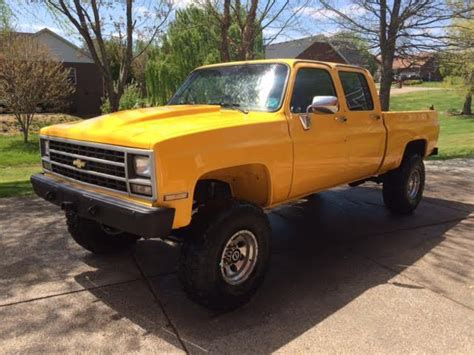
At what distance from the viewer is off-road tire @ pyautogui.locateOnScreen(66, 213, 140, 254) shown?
A: 193 inches

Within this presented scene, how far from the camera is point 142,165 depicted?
11.4 ft

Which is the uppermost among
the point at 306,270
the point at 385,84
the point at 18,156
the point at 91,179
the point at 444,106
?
the point at 385,84

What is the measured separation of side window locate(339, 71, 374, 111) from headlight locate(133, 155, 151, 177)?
2.84 m

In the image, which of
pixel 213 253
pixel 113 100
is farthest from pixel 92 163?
pixel 113 100

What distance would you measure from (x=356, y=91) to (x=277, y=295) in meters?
2.77

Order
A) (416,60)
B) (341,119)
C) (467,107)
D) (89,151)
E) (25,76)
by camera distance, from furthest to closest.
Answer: (467,107) < (25,76) < (416,60) < (341,119) < (89,151)

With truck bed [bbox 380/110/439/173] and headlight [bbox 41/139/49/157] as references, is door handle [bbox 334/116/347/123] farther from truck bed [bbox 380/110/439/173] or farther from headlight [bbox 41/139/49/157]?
headlight [bbox 41/139/49/157]

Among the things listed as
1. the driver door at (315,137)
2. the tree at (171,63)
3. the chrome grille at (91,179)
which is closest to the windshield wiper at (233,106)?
the driver door at (315,137)

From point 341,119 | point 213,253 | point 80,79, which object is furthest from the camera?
point 80,79

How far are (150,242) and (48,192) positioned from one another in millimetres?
1599

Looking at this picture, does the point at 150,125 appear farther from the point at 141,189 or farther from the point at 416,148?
the point at 416,148

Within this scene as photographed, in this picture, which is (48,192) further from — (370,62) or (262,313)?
(370,62)

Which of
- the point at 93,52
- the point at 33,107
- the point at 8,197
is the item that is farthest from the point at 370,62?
the point at 33,107

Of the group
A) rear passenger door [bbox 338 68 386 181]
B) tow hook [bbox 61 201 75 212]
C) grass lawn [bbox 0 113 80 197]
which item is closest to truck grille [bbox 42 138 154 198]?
tow hook [bbox 61 201 75 212]
